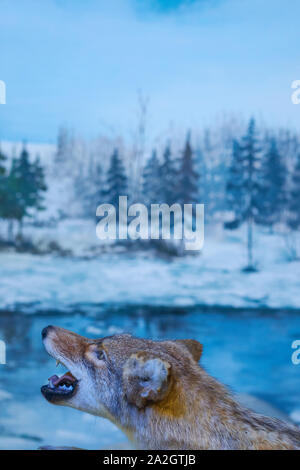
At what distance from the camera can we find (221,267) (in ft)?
10.6

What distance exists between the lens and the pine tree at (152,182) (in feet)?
10.2

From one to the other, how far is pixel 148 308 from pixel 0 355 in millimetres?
1023

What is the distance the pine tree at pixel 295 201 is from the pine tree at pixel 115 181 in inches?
46.0

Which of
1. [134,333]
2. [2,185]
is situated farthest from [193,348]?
[2,185]

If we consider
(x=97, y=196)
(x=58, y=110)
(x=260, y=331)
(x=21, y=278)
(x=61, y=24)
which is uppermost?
(x=61, y=24)

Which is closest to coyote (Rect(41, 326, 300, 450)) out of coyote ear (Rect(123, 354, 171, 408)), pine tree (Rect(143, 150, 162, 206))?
coyote ear (Rect(123, 354, 171, 408))

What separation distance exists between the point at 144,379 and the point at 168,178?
182cm

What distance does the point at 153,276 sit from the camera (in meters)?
3.21

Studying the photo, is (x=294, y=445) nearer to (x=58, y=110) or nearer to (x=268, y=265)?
(x=268, y=265)

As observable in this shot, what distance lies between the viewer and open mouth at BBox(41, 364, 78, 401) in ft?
6.08

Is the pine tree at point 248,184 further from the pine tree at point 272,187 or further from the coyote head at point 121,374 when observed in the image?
the coyote head at point 121,374
